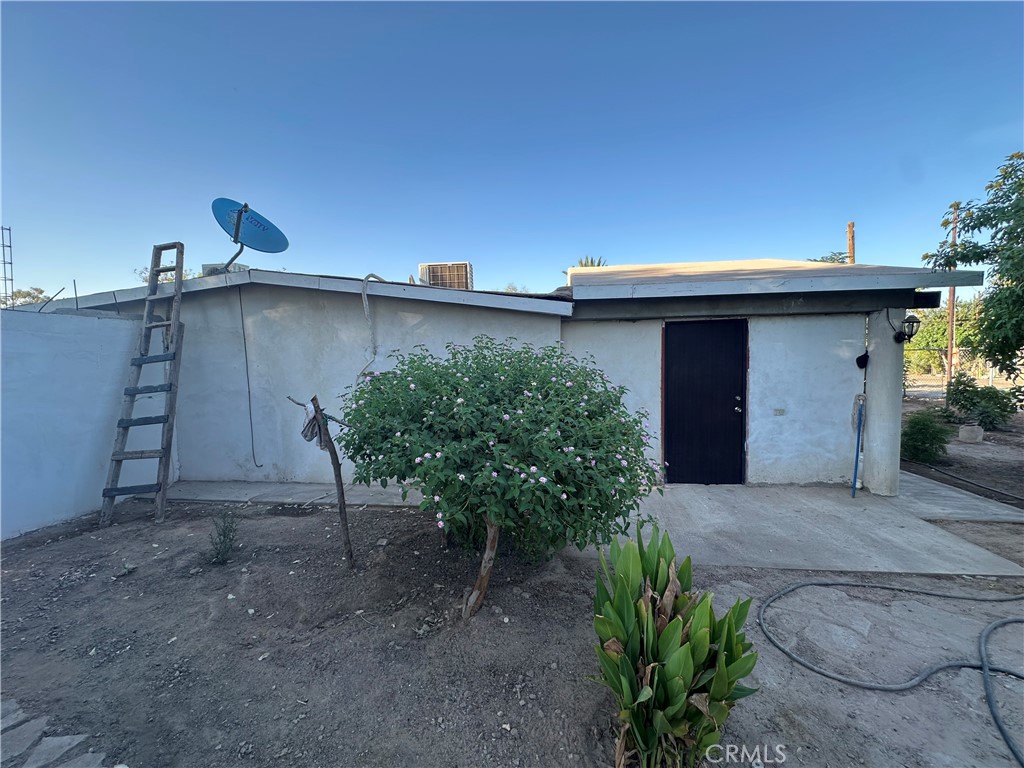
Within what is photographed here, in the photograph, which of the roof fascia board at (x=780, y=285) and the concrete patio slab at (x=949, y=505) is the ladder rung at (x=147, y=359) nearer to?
the roof fascia board at (x=780, y=285)

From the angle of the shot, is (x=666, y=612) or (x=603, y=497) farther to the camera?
Result: (x=603, y=497)

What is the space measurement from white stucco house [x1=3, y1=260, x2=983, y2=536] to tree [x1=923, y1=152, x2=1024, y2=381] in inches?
24.2

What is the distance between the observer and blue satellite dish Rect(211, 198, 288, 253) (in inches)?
190

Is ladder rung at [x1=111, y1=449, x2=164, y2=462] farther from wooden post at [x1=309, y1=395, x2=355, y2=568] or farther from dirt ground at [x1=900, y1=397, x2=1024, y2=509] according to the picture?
dirt ground at [x1=900, y1=397, x2=1024, y2=509]

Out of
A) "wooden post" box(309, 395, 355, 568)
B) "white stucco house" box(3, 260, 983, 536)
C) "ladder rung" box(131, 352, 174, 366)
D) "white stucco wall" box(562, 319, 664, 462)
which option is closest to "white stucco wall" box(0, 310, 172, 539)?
"white stucco house" box(3, 260, 983, 536)

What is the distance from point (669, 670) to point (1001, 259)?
19.7ft

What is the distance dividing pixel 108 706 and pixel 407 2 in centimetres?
758

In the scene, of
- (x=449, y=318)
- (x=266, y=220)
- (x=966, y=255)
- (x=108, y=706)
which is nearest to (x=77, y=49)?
(x=266, y=220)

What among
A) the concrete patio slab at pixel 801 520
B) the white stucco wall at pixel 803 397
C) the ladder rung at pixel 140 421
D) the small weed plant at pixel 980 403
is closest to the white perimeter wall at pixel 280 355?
the concrete patio slab at pixel 801 520

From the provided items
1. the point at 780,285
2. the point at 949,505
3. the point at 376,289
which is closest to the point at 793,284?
the point at 780,285

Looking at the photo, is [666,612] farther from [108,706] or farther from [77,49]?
[77,49]

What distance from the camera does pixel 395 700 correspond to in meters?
1.98

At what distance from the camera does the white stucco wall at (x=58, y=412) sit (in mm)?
3873

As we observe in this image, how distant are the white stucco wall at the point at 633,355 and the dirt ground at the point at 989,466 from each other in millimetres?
4157
